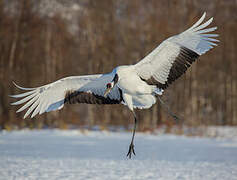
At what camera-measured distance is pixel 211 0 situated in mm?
22781

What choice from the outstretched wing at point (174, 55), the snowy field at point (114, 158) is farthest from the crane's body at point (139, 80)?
the snowy field at point (114, 158)

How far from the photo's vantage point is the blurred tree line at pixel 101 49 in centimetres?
1880

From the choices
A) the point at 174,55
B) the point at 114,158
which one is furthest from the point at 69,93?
the point at 114,158

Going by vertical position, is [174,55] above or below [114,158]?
above

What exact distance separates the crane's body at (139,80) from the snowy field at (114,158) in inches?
38.4

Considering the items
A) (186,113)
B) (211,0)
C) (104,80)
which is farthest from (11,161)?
(211,0)

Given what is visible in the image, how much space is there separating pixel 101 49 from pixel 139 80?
1351 cm

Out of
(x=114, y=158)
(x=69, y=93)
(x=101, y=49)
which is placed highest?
(x=101, y=49)

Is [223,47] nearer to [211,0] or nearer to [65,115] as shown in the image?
[211,0]

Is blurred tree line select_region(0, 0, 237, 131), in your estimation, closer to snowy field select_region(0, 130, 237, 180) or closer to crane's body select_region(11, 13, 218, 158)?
snowy field select_region(0, 130, 237, 180)

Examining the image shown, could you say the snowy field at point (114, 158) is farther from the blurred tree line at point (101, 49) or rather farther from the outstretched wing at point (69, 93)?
the blurred tree line at point (101, 49)

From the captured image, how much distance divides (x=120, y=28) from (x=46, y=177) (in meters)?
15.0

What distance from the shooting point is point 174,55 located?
6.70 metres

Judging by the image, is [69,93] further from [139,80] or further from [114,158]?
[114,158]
